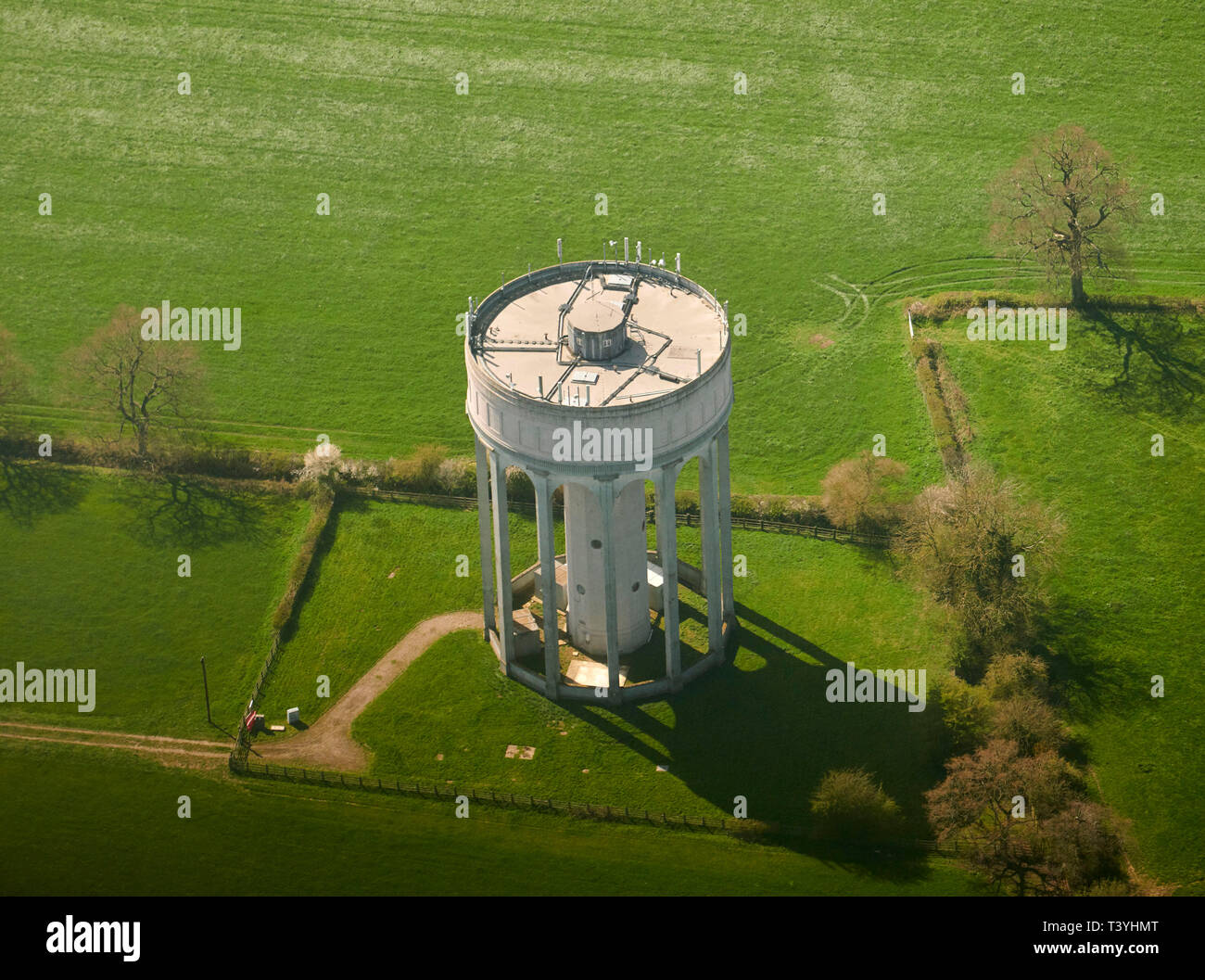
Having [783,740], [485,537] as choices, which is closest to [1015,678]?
[783,740]

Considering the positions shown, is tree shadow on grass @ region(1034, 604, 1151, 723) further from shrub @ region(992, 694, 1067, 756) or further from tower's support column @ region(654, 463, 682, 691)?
tower's support column @ region(654, 463, 682, 691)

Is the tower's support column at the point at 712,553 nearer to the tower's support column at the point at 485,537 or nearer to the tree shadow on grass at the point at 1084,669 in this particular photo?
the tower's support column at the point at 485,537

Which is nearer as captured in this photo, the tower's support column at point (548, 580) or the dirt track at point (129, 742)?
the tower's support column at point (548, 580)

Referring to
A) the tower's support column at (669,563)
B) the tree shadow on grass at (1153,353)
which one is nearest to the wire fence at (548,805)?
the tower's support column at (669,563)

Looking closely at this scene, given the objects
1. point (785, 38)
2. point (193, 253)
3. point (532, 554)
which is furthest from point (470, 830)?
point (785, 38)

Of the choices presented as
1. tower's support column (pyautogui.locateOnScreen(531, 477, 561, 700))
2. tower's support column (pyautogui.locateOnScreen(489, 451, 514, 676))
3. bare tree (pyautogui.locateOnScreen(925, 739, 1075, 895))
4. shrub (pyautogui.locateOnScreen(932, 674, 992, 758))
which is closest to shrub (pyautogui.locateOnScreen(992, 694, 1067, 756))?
shrub (pyautogui.locateOnScreen(932, 674, 992, 758))
